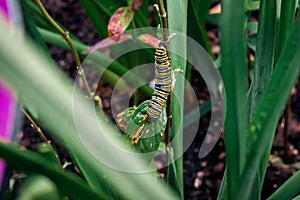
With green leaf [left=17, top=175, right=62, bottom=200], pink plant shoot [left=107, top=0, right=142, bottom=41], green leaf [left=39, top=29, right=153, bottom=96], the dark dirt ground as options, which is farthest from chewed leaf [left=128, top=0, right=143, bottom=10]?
green leaf [left=17, top=175, right=62, bottom=200]

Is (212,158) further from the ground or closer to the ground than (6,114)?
closer to the ground

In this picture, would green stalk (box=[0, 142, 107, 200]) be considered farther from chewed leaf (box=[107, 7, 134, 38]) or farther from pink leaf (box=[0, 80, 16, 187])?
chewed leaf (box=[107, 7, 134, 38])

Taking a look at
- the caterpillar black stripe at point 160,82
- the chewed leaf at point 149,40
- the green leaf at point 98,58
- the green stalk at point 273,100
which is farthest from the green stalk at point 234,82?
the green leaf at point 98,58

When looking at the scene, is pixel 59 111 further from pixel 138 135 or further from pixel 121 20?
pixel 121 20

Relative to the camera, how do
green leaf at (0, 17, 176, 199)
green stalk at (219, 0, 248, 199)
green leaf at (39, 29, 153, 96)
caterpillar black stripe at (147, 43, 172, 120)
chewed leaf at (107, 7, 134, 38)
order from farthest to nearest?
green leaf at (39, 29, 153, 96) → chewed leaf at (107, 7, 134, 38) → caterpillar black stripe at (147, 43, 172, 120) → green stalk at (219, 0, 248, 199) → green leaf at (0, 17, 176, 199)

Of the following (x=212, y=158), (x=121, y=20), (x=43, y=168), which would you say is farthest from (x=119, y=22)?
(x=43, y=168)

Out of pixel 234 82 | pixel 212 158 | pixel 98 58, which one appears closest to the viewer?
pixel 234 82
